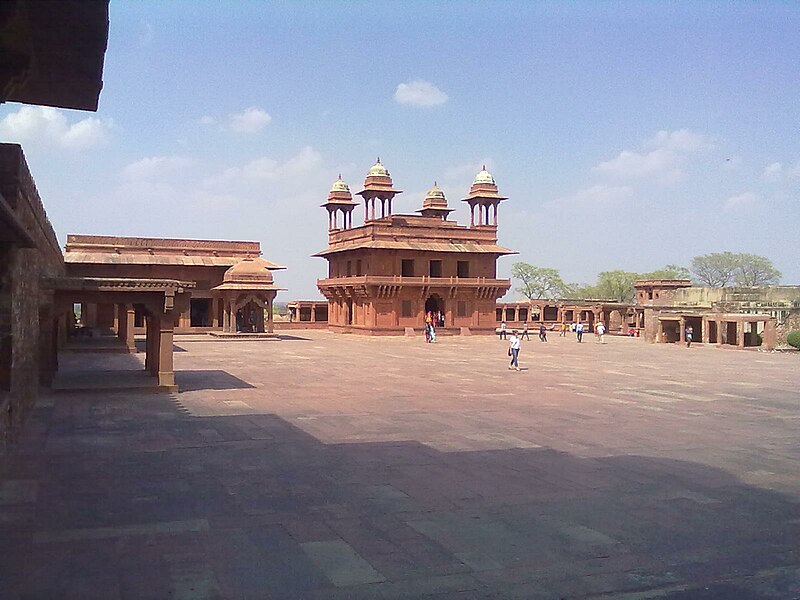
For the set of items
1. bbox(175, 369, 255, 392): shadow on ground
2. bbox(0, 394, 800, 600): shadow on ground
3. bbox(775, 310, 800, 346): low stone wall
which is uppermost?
bbox(775, 310, 800, 346): low stone wall

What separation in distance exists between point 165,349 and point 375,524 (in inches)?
376

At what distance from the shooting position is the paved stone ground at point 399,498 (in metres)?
4.95

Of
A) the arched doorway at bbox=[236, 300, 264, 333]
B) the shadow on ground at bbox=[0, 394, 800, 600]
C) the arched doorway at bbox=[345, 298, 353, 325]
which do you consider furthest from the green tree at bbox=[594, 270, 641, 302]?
the shadow on ground at bbox=[0, 394, 800, 600]

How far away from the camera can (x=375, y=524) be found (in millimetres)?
6125

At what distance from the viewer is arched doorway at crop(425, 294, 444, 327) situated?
146ft

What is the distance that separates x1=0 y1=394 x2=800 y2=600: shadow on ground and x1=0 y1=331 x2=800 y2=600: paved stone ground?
0.07 feet

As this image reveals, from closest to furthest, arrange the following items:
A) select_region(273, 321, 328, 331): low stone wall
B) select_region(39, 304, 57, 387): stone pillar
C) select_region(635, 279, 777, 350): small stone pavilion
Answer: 1. select_region(39, 304, 57, 387): stone pillar
2. select_region(635, 279, 777, 350): small stone pavilion
3. select_region(273, 321, 328, 331): low stone wall

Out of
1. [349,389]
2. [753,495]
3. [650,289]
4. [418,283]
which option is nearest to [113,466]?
[753,495]

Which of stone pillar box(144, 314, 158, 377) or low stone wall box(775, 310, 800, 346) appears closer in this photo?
stone pillar box(144, 314, 158, 377)

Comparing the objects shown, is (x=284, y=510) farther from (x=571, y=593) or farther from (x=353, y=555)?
(x=571, y=593)

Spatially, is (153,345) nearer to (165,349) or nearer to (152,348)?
(152,348)

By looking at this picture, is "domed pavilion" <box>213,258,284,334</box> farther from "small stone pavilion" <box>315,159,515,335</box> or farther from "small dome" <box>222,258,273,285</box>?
"small stone pavilion" <box>315,159,515,335</box>

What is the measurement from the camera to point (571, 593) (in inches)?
186

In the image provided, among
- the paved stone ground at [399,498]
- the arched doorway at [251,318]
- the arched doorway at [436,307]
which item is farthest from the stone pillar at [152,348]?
the arched doorway at [436,307]
